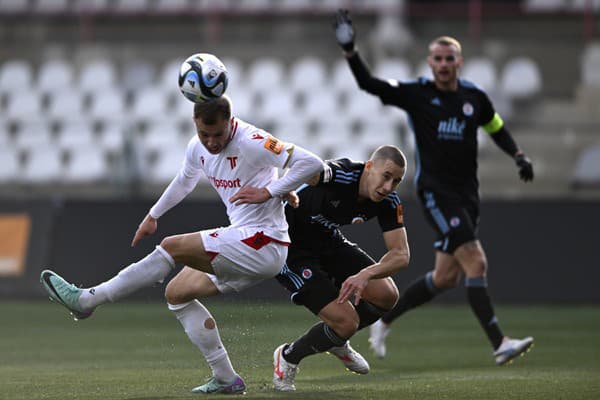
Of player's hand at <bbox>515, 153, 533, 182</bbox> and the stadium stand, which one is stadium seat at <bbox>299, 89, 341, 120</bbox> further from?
player's hand at <bbox>515, 153, 533, 182</bbox>

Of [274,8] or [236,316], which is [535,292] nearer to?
[236,316]

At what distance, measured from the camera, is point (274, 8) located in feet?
77.0

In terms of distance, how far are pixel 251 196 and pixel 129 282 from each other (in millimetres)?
888

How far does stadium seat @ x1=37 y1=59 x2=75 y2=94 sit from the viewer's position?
74.5ft

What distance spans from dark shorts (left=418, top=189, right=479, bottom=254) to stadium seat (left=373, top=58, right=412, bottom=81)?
10282 millimetres

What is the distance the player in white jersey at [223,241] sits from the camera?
7.27 meters

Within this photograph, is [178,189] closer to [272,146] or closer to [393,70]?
[272,146]

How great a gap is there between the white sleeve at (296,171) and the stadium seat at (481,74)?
13402mm

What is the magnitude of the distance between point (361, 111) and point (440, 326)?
773cm

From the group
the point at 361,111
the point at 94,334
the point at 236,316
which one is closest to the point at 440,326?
the point at 236,316

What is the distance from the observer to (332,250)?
8.58 metres

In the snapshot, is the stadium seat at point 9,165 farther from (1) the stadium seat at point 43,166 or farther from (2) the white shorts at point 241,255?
(2) the white shorts at point 241,255

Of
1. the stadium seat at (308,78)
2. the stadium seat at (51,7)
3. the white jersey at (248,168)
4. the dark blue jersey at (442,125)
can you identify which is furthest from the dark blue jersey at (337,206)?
the stadium seat at (51,7)

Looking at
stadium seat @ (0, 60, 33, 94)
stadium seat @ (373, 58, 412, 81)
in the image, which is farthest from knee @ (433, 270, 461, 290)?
stadium seat @ (0, 60, 33, 94)
